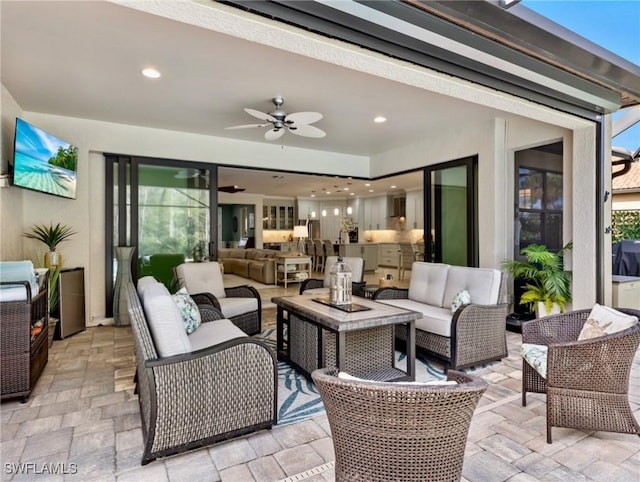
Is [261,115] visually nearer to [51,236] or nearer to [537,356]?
[51,236]

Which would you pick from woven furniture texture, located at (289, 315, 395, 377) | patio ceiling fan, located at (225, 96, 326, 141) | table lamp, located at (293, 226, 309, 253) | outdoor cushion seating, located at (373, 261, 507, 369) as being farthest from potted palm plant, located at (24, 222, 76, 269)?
table lamp, located at (293, 226, 309, 253)

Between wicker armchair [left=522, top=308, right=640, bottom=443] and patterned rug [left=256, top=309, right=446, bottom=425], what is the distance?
1135 mm

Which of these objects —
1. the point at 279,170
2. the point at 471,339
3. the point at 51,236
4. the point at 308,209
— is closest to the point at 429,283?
the point at 471,339

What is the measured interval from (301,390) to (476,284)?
201cm

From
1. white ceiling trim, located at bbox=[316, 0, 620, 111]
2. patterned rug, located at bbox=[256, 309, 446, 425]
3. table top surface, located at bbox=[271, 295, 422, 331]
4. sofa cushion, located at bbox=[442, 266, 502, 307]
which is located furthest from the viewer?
sofa cushion, located at bbox=[442, 266, 502, 307]

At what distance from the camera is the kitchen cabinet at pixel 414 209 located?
35.4 feet

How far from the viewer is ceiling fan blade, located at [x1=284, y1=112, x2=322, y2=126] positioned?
12.4 feet

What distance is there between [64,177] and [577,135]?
613cm

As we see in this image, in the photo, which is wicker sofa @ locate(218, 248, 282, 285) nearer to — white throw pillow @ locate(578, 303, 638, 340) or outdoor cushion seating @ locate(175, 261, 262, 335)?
outdoor cushion seating @ locate(175, 261, 262, 335)

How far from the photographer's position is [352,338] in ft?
10.2

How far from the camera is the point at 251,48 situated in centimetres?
296

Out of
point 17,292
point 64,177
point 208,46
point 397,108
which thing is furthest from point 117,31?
point 397,108

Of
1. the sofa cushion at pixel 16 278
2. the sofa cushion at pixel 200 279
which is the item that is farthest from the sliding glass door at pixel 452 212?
the sofa cushion at pixel 16 278

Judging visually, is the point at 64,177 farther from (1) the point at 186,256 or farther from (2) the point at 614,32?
(2) the point at 614,32
